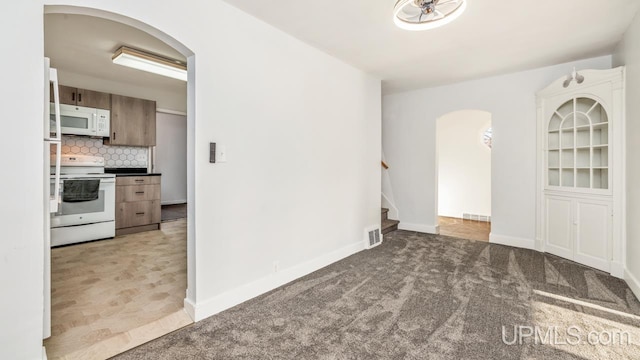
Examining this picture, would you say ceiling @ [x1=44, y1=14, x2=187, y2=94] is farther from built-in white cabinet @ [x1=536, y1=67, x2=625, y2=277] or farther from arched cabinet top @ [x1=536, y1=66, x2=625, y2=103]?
built-in white cabinet @ [x1=536, y1=67, x2=625, y2=277]

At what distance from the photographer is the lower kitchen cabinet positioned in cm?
458

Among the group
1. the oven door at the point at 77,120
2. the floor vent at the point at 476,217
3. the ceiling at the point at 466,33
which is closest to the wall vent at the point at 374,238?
the ceiling at the point at 466,33

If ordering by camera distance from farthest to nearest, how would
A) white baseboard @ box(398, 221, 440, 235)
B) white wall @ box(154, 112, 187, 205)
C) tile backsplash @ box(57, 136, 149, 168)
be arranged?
white wall @ box(154, 112, 187, 205) < white baseboard @ box(398, 221, 440, 235) < tile backsplash @ box(57, 136, 149, 168)

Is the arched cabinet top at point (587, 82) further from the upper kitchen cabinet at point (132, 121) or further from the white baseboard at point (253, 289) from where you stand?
the upper kitchen cabinet at point (132, 121)

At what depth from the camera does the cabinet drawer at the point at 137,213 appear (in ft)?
15.0

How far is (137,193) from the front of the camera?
15.6 feet

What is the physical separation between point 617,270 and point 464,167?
3.61 m

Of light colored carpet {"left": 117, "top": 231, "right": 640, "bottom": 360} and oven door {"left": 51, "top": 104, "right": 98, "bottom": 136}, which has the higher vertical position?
oven door {"left": 51, "top": 104, "right": 98, "bottom": 136}

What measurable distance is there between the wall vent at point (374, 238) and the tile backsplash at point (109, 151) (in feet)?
14.4

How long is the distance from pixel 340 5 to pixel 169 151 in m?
6.27

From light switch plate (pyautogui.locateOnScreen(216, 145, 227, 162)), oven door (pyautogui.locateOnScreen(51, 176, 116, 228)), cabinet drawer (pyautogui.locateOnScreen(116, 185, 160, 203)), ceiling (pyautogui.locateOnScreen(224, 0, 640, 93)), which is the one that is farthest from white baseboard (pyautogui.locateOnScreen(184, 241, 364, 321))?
cabinet drawer (pyautogui.locateOnScreen(116, 185, 160, 203))

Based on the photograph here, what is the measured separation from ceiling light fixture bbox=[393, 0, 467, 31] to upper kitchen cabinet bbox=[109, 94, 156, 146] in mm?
4628

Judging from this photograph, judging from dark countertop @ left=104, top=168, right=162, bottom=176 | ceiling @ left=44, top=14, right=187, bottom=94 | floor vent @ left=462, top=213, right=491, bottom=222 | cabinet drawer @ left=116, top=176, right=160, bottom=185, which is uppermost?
ceiling @ left=44, top=14, right=187, bottom=94

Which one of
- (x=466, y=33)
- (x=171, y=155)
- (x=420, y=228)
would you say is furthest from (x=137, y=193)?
(x=466, y=33)
